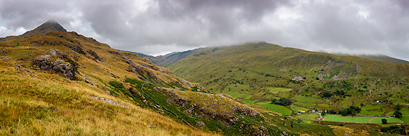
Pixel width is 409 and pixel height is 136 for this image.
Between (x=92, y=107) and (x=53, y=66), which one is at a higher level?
(x=53, y=66)

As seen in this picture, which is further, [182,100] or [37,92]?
[182,100]

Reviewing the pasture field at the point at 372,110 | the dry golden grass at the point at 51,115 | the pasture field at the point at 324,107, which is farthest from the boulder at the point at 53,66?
the pasture field at the point at 372,110

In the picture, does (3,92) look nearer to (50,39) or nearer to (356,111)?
(50,39)

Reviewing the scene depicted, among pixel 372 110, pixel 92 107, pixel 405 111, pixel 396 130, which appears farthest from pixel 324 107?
pixel 92 107

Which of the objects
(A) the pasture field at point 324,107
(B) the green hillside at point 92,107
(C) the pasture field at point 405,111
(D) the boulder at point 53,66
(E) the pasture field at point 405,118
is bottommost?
(A) the pasture field at point 324,107

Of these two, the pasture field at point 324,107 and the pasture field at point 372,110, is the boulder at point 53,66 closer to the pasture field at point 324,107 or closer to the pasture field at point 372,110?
the pasture field at point 324,107

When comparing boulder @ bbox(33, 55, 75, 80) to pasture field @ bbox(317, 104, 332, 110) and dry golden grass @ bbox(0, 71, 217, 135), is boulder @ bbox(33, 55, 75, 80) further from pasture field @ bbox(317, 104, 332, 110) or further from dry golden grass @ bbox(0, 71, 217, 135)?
pasture field @ bbox(317, 104, 332, 110)

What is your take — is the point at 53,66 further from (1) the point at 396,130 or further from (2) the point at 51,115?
(1) the point at 396,130

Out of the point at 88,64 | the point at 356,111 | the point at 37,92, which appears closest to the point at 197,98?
the point at 37,92

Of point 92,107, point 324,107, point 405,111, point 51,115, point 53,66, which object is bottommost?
point 324,107

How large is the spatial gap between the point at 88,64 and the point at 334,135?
303ft

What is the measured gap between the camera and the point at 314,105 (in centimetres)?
18938

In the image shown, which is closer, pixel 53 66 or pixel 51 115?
pixel 51 115

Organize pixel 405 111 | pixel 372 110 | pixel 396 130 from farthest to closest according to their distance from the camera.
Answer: pixel 372 110 < pixel 405 111 < pixel 396 130
